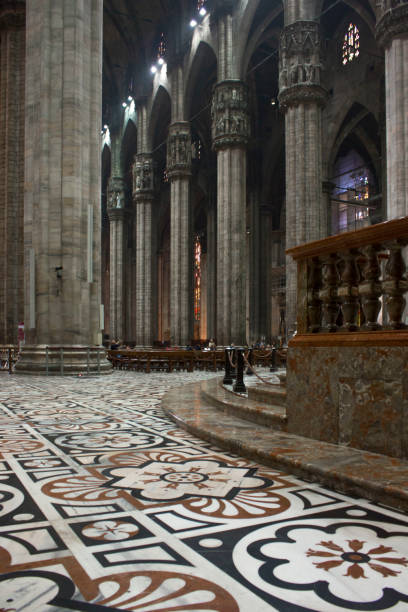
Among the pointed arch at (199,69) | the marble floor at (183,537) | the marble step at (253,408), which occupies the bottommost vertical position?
the marble floor at (183,537)

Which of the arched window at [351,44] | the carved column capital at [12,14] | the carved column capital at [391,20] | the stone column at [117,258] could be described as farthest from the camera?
the stone column at [117,258]

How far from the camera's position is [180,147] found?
90.9 feet

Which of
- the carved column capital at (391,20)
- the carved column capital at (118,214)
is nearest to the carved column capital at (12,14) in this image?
the carved column capital at (391,20)

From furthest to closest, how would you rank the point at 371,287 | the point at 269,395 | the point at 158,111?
the point at 158,111, the point at 269,395, the point at 371,287

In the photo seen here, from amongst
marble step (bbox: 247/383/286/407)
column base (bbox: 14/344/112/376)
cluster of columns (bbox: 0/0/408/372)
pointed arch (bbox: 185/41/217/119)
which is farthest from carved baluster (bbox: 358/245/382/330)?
pointed arch (bbox: 185/41/217/119)

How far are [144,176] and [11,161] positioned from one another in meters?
12.4

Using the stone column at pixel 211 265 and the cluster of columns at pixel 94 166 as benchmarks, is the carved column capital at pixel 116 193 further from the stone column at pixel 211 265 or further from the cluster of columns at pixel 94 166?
the stone column at pixel 211 265

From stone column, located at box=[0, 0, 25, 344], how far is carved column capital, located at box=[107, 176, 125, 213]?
52.1 feet

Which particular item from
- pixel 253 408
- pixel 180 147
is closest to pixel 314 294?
pixel 253 408

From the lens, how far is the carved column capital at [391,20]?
1476cm

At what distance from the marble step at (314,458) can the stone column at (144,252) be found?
27686mm

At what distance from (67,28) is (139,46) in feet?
69.7

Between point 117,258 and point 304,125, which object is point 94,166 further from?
point 117,258

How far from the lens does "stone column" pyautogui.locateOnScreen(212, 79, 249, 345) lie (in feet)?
76.4
